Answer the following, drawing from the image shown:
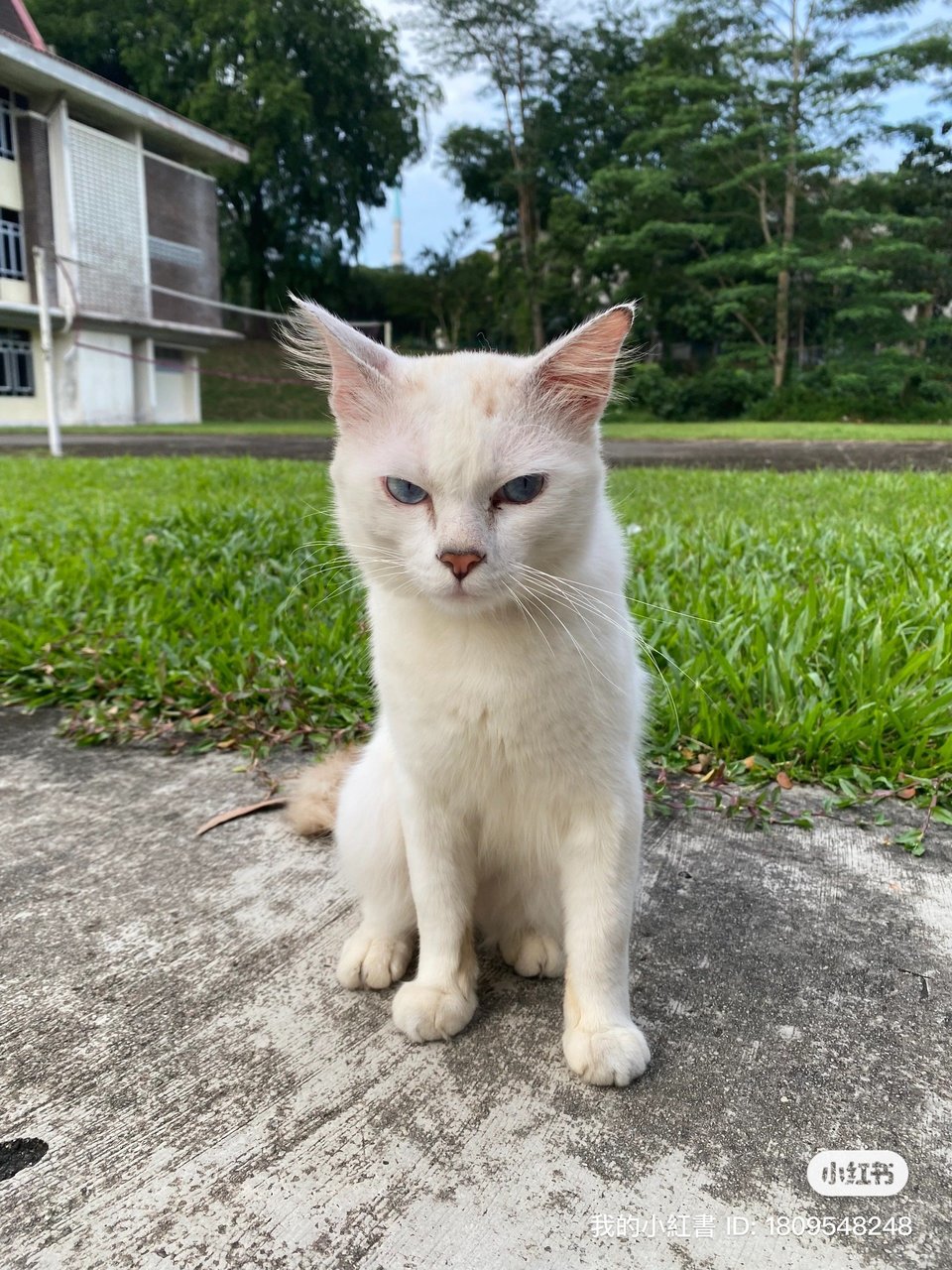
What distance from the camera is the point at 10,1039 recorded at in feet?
4.66

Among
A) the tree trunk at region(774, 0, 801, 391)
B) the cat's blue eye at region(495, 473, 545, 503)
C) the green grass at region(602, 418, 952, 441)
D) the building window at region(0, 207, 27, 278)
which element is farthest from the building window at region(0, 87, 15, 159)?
the cat's blue eye at region(495, 473, 545, 503)

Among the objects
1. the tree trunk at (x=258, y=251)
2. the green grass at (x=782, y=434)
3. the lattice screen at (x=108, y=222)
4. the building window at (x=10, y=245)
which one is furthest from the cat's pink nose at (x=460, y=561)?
the tree trunk at (x=258, y=251)

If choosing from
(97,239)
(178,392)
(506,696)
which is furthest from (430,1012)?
(178,392)

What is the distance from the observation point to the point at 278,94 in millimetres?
24156

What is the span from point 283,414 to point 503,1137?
2402 centimetres

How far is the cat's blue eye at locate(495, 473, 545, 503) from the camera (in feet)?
4.42

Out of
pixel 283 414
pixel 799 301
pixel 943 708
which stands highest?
pixel 799 301

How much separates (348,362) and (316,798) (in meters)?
1.08

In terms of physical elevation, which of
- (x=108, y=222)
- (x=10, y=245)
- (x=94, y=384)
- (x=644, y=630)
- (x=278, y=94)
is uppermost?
(x=278, y=94)

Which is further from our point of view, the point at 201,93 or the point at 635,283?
the point at 201,93

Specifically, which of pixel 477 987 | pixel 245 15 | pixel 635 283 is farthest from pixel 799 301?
pixel 477 987

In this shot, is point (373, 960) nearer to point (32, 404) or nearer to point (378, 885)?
point (378, 885)

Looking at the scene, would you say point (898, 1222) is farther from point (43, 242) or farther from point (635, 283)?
point (635, 283)

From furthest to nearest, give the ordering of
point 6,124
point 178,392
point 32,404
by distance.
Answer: point 178,392, point 32,404, point 6,124
